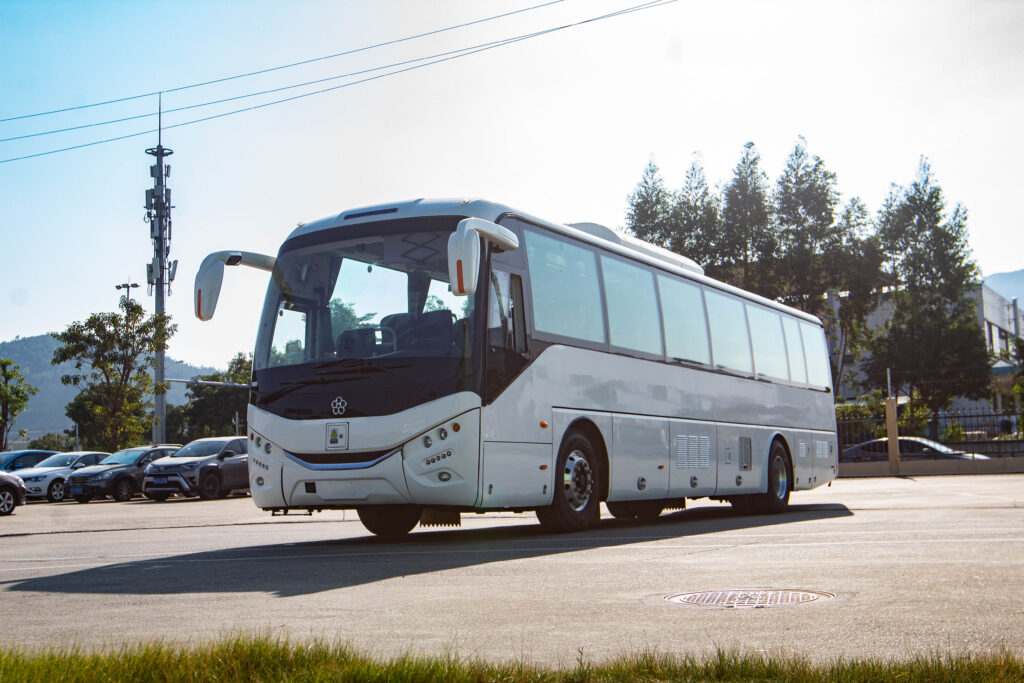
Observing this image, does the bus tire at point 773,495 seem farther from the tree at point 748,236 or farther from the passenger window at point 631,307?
the tree at point 748,236

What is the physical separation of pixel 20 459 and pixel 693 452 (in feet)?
102

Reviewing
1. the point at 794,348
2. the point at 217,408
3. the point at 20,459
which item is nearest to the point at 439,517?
the point at 794,348

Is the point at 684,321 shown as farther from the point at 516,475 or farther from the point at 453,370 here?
the point at 453,370

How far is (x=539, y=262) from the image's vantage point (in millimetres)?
12242

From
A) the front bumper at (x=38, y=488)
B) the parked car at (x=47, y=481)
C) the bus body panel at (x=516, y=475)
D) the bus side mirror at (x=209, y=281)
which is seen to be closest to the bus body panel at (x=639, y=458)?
the bus body panel at (x=516, y=475)

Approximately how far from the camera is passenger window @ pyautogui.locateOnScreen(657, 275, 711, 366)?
594 inches

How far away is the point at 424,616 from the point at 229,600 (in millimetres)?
1562

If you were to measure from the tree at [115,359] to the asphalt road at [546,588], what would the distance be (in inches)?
1264

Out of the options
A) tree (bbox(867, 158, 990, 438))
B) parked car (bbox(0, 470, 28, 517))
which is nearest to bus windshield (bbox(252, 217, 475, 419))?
parked car (bbox(0, 470, 28, 517))

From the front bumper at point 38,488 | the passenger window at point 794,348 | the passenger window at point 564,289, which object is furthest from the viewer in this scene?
the front bumper at point 38,488

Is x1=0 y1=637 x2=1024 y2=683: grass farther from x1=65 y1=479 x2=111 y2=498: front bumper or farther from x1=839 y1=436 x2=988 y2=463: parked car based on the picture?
x1=839 y1=436 x2=988 y2=463: parked car

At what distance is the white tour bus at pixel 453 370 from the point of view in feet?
34.9

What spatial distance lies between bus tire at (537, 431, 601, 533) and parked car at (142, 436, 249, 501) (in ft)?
60.7

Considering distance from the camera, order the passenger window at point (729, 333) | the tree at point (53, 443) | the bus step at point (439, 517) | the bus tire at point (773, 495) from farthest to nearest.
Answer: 1. the tree at point (53, 443)
2. the bus tire at point (773, 495)
3. the passenger window at point (729, 333)
4. the bus step at point (439, 517)
